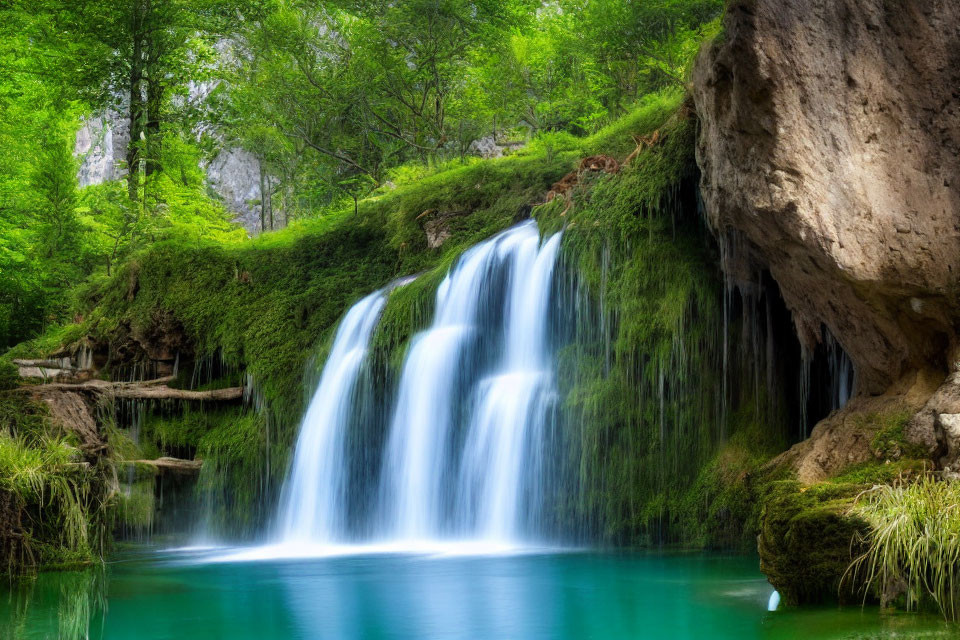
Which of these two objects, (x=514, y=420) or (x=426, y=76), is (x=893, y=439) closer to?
(x=514, y=420)

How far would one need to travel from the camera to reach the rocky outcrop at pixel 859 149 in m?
7.96

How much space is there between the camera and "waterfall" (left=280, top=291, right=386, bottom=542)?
13562 mm

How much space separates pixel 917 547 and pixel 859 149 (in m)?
3.99

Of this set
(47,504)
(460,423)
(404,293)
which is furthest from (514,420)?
(47,504)

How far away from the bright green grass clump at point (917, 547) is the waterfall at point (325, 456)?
8.78 m

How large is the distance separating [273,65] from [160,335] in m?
8.22

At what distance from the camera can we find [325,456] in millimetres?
13852

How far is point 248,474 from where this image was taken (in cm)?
1543

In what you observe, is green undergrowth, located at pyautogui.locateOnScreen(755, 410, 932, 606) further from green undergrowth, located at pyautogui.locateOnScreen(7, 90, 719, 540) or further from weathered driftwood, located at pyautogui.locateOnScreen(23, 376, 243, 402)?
weathered driftwood, located at pyautogui.locateOnScreen(23, 376, 243, 402)

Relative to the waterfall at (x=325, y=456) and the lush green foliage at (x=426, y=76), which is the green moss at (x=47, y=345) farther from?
the waterfall at (x=325, y=456)

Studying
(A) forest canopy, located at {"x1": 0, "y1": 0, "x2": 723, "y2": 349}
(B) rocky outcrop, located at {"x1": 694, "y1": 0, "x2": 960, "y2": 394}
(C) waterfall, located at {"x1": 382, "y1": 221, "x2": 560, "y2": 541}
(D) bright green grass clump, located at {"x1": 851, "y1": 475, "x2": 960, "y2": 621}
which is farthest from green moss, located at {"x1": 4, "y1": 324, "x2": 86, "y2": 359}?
(D) bright green grass clump, located at {"x1": 851, "y1": 475, "x2": 960, "y2": 621}

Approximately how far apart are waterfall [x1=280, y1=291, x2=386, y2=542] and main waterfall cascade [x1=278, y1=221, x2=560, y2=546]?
0.02 meters

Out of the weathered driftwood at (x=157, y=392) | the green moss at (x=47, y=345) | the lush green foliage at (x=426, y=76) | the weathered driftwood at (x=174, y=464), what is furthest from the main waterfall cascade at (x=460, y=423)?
the lush green foliage at (x=426, y=76)

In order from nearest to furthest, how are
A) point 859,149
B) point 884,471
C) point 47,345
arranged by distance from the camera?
point 884,471
point 859,149
point 47,345
